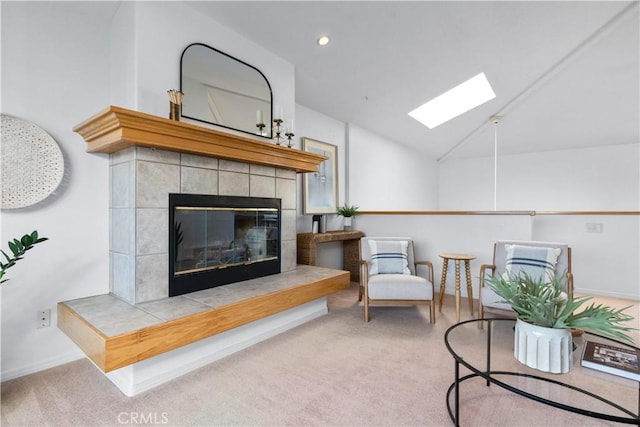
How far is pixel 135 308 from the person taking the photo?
2064 millimetres

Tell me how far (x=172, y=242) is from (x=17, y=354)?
3.85 feet

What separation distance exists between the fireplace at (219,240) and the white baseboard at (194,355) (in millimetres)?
437

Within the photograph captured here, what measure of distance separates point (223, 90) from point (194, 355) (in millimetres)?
2172

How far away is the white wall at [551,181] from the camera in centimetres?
592

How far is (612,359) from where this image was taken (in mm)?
1479

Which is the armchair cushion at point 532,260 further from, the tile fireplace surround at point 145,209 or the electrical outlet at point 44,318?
the electrical outlet at point 44,318

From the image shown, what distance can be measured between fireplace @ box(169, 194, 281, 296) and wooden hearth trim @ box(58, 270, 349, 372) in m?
0.49

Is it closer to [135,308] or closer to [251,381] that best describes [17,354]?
[135,308]

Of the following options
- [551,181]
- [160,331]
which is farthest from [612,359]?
[551,181]

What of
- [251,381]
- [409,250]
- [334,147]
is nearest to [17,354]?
[251,381]

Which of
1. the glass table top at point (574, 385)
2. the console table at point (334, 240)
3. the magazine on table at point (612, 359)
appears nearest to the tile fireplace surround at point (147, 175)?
the console table at point (334, 240)

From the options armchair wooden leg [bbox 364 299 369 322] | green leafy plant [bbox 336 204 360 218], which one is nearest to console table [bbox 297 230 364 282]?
green leafy plant [bbox 336 204 360 218]

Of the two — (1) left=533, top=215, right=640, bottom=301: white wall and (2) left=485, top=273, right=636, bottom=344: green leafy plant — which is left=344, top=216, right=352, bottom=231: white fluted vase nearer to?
(1) left=533, top=215, right=640, bottom=301: white wall

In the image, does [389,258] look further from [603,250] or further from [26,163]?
[26,163]
